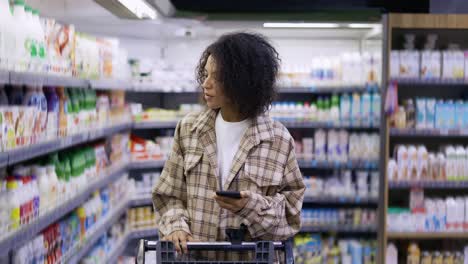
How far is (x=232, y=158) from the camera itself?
2.44 meters

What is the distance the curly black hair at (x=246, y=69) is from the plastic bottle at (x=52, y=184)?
137cm

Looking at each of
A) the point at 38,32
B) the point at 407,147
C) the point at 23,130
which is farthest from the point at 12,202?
the point at 407,147

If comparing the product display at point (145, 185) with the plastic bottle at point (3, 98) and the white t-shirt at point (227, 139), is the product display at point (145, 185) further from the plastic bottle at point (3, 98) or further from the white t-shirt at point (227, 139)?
the white t-shirt at point (227, 139)

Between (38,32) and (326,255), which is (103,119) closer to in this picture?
(38,32)

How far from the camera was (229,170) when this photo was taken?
2406 millimetres

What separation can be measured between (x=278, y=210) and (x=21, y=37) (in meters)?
1.33

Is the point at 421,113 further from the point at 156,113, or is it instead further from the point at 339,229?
the point at 156,113

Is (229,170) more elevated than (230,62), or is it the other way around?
(230,62)

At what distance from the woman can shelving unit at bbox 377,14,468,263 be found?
282 cm

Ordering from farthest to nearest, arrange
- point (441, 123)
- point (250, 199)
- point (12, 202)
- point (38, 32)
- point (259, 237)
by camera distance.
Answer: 1. point (441, 123)
2. point (38, 32)
3. point (12, 202)
4. point (259, 237)
5. point (250, 199)

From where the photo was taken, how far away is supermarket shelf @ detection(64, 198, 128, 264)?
152 inches

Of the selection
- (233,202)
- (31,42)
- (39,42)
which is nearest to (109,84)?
Answer: (39,42)

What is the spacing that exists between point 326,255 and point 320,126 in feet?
4.25

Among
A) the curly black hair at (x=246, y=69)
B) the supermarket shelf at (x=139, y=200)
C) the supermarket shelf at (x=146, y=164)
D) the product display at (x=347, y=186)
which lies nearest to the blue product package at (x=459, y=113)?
the product display at (x=347, y=186)
